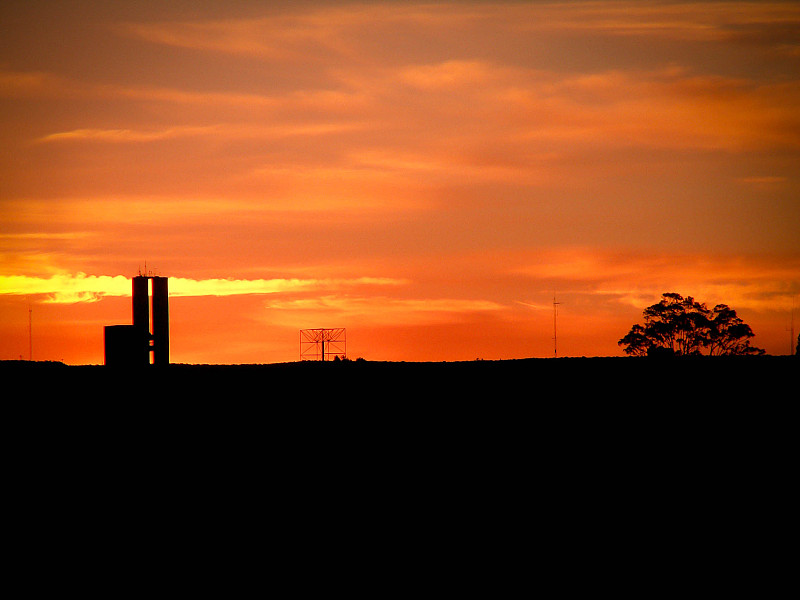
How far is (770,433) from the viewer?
846 inches

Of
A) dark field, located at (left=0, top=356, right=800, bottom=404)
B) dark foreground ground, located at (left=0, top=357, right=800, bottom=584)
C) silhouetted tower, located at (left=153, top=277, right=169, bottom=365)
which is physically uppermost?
silhouetted tower, located at (left=153, top=277, right=169, bottom=365)

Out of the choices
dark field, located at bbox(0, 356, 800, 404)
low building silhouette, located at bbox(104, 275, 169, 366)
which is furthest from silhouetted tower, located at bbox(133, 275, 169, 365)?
dark field, located at bbox(0, 356, 800, 404)

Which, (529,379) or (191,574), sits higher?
(529,379)

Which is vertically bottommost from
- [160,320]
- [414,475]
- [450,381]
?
[414,475]

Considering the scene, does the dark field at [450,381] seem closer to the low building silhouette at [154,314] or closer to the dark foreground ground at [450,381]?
the dark foreground ground at [450,381]

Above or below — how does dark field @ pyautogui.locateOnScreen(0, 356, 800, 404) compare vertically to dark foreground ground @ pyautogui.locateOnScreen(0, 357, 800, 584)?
above

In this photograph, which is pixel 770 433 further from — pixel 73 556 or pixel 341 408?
pixel 73 556

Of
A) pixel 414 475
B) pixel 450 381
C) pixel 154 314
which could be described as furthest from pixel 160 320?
pixel 414 475

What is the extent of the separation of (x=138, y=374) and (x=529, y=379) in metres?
11.5

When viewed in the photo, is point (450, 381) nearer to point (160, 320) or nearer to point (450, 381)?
point (450, 381)

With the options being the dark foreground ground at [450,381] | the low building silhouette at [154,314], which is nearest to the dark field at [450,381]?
the dark foreground ground at [450,381]

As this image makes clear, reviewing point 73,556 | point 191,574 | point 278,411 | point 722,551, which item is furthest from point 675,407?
point 73,556

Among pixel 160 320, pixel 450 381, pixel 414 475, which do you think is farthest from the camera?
pixel 160 320

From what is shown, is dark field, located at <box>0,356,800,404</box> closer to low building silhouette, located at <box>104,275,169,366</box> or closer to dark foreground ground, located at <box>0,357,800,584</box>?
dark foreground ground, located at <box>0,357,800,584</box>
